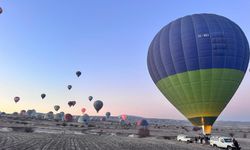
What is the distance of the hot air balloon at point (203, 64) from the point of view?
143 ft

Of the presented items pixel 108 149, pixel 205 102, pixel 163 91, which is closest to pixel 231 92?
pixel 205 102

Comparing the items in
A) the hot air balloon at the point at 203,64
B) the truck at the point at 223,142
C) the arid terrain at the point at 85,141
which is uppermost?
the hot air balloon at the point at 203,64

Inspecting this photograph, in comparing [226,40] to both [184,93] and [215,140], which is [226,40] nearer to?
[184,93]

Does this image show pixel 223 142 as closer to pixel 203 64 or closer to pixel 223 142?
pixel 223 142

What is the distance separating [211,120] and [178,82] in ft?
23.4

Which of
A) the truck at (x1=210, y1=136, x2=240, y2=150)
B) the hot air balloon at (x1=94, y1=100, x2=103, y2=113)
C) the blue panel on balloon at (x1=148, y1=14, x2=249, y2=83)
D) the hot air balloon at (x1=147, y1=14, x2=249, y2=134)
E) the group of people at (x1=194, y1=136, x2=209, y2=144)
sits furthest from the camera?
the hot air balloon at (x1=94, y1=100, x2=103, y2=113)

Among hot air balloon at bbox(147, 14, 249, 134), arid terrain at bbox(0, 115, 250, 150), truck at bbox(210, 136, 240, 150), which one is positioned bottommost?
arid terrain at bbox(0, 115, 250, 150)

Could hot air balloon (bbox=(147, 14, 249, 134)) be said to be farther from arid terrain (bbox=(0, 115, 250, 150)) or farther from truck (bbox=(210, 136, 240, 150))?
arid terrain (bbox=(0, 115, 250, 150))

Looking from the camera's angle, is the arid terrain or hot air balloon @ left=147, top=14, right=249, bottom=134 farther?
hot air balloon @ left=147, top=14, right=249, bottom=134

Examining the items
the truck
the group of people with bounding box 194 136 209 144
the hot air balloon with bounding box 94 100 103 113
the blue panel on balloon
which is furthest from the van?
the hot air balloon with bounding box 94 100 103 113

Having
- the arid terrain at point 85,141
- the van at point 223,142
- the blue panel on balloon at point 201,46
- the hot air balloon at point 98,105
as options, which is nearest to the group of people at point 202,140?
the arid terrain at point 85,141

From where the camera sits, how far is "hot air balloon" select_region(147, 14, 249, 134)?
43.6 metres

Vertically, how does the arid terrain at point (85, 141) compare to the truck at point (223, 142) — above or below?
below

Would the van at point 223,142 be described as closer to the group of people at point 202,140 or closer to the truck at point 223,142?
the truck at point 223,142
